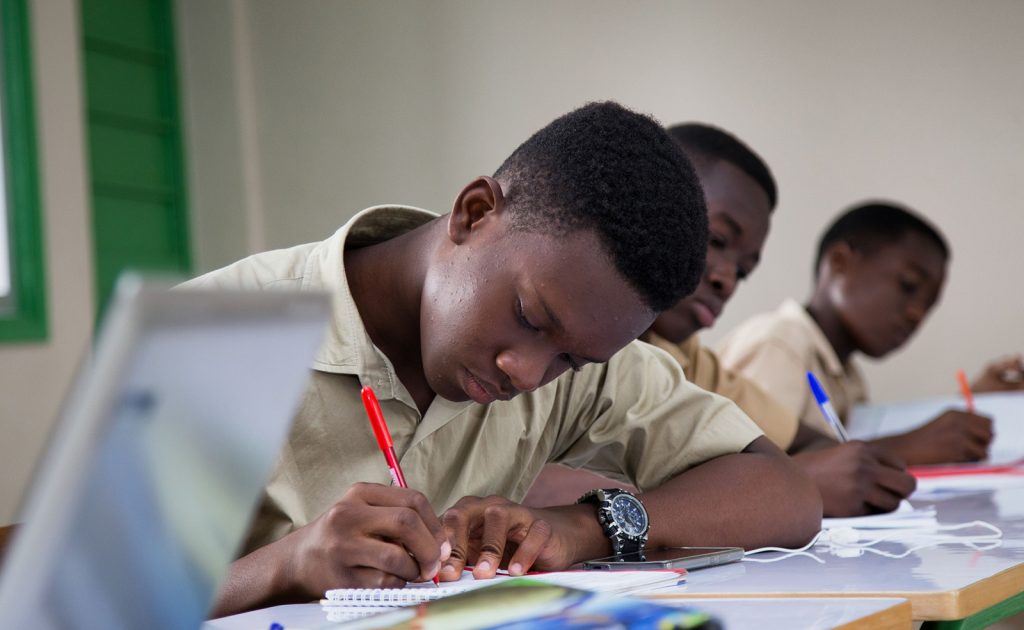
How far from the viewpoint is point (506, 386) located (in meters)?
1.17

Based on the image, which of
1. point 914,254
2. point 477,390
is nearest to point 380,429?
point 477,390

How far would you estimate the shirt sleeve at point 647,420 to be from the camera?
4.69ft

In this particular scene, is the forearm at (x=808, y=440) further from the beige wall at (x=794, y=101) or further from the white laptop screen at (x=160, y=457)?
the white laptop screen at (x=160, y=457)

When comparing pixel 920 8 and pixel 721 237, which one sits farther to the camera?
pixel 920 8

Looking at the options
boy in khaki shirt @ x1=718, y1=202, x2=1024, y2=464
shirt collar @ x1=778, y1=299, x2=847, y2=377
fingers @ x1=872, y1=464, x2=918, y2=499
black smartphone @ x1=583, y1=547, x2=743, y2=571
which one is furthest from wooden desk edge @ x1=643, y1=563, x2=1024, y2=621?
shirt collar @ x1=778, y1=299, x2=847, y2=377

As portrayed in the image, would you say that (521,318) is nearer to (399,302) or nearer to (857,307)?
(399,302)

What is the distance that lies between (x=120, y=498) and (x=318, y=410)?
0.79 meters

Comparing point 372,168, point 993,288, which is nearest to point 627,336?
Result: point 993,288

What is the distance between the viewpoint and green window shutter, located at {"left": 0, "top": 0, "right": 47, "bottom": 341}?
3.68 m

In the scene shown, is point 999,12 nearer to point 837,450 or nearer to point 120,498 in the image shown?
point 837,450

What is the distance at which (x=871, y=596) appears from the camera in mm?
922

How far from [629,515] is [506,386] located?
0.19 meters

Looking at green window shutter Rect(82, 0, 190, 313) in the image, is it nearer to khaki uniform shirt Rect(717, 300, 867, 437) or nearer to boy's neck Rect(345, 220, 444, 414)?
khaki uniform shirt Rect(717, 300, 867, 437)

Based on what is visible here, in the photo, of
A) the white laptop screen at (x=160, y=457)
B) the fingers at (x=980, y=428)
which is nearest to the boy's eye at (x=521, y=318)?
the white laptop screen at (x=160, y=457)
